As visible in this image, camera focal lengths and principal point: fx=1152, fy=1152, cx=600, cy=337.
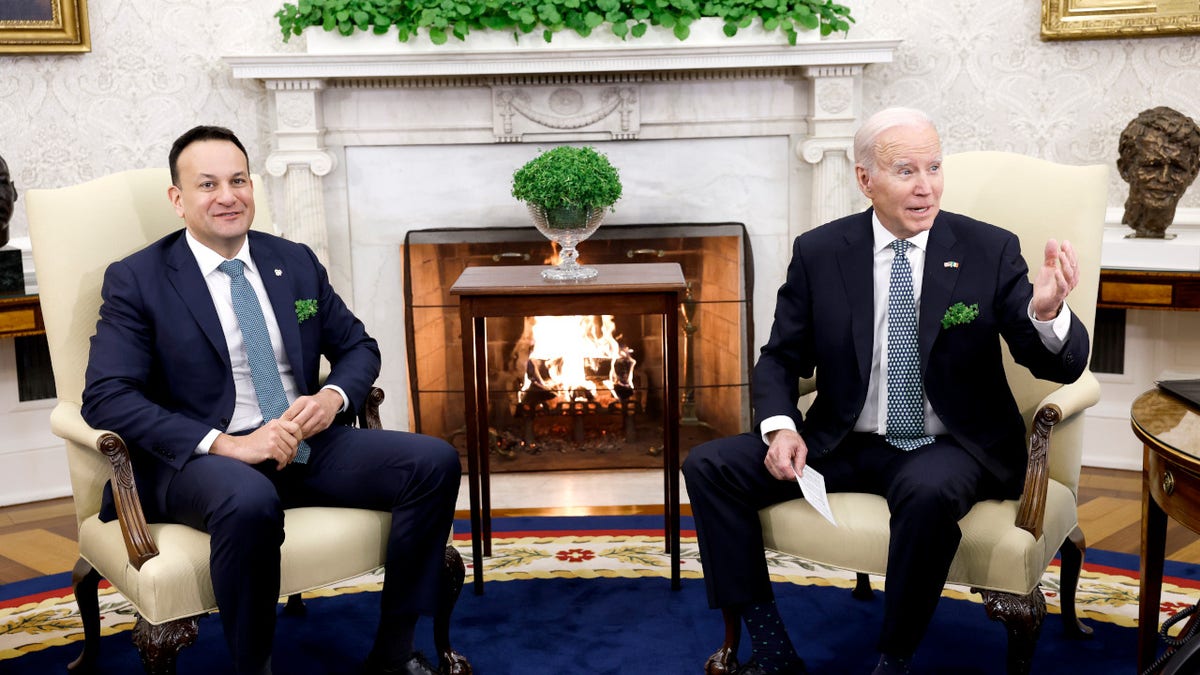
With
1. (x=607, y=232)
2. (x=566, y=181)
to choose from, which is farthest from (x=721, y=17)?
(x=566, y=181)

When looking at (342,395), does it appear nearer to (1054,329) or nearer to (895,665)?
(895,665)

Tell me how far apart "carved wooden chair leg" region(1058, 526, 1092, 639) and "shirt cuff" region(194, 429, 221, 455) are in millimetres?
2084

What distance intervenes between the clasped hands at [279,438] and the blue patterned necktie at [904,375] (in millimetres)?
1349

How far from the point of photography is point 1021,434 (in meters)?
2.66

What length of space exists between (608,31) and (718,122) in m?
0.58

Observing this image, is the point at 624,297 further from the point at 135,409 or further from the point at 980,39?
the point at 980,39

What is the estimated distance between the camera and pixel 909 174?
2625 millimetres

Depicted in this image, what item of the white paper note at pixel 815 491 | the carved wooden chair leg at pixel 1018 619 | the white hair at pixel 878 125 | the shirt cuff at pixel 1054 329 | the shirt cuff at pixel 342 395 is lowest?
the carved wooden chair leg at pixel 1018 619

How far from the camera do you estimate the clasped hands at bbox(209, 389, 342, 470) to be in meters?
2.59

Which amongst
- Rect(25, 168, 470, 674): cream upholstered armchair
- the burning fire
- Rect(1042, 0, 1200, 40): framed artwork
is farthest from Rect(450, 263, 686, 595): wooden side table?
Rect(1042, 0, 1200, 40): framed artwork

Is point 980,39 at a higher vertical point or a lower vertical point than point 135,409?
higher

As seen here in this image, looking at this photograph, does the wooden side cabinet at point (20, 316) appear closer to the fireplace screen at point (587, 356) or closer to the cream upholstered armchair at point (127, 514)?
the cream upholstered armchair at point (127, 514)

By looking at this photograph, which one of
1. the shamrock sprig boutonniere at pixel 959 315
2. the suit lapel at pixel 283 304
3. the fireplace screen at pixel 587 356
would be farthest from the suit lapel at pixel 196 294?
the fireplace screen at pixel 587 356

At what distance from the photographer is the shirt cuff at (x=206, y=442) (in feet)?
8.47
